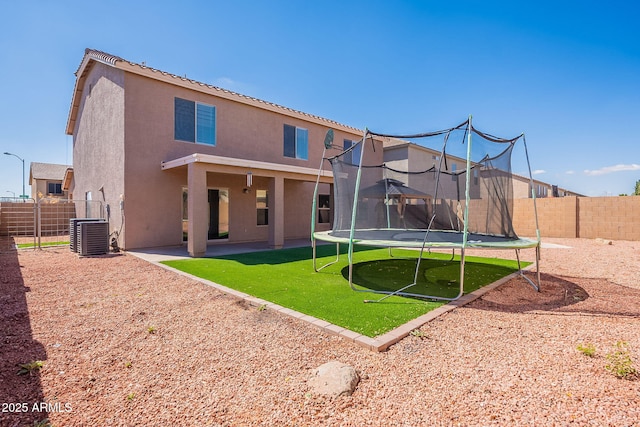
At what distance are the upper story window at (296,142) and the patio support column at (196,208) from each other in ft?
16.0

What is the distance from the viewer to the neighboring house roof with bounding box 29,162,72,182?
2828 centimetres

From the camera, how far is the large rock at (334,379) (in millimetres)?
2160

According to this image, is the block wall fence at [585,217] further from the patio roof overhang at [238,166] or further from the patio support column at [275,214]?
the patio support column at [275,214]

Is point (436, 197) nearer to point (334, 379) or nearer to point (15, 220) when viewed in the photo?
point (334, 379)

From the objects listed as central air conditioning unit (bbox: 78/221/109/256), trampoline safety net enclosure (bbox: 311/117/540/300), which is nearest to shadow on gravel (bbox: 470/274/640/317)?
trampoline safety net enclosure (bbox: 311/117/540/300)

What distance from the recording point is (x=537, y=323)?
3486 millimetres

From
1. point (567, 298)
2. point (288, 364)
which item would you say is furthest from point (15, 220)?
point (567, 298)

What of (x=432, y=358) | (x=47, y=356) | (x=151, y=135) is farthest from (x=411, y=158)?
(x=47, y=356)

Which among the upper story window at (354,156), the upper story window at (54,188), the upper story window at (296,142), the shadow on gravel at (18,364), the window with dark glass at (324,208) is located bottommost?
the shadow on gravel at (18,364)

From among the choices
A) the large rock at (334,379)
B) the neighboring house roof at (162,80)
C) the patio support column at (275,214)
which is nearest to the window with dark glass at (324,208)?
the neighboring house roof at (162,80)

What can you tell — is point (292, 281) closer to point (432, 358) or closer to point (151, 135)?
point (432, 358)

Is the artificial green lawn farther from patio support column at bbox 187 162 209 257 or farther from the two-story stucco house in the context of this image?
the two-story stucco house

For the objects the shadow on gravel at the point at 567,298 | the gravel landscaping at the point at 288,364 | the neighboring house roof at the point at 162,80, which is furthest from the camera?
the neighboring house roof at the point at 162,80

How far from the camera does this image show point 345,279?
18.3 feet
